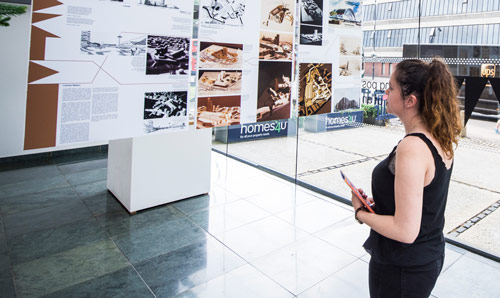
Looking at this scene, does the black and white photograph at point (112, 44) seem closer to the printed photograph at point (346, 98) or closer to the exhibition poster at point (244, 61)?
the exhibition poster at point (244, 61)

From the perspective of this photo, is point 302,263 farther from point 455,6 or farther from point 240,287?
point 455,6

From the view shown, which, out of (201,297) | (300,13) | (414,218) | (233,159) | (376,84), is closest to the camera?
(414,218)

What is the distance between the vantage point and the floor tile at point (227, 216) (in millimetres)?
3297

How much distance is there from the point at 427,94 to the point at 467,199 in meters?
2.83

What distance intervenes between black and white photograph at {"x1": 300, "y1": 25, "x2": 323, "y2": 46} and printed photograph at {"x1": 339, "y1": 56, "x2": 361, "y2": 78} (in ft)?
1.07

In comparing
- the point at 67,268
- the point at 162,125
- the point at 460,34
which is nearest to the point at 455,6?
the point at 460,34

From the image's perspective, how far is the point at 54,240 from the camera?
2.97m

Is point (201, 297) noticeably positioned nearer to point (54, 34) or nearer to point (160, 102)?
point (160, 102)

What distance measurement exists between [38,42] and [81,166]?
4089mm

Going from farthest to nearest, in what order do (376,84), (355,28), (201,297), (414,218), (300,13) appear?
(376,84) → (355,28) → (300,13) → (201,297) → (414,218)

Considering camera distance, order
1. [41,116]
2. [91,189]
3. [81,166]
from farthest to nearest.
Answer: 1. [81,166]
2. [91,189]
3. [41,116]

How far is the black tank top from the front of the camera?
1135 mm

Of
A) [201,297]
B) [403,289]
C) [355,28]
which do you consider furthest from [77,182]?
[403,289]

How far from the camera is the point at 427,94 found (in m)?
1.13
